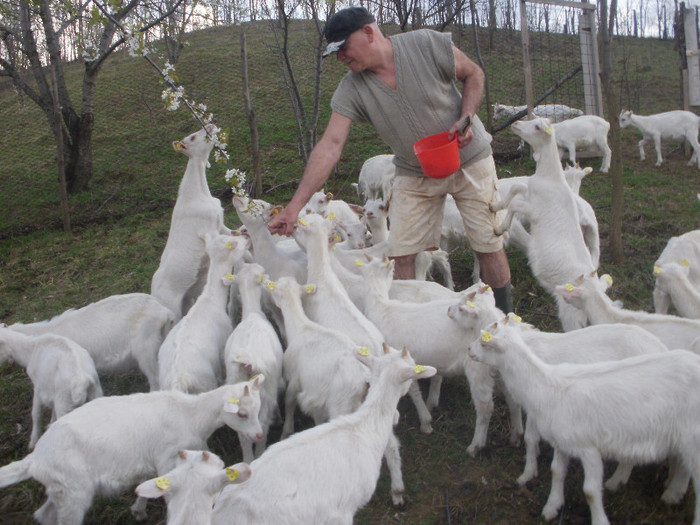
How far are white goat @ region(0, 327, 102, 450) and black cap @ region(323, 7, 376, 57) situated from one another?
9.07 feet

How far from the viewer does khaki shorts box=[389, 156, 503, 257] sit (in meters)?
5.26

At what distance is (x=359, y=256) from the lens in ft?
20.3

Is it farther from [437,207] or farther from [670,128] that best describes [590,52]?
[437,207]

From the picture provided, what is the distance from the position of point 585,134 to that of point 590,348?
763cm

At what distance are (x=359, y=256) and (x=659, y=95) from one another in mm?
14218

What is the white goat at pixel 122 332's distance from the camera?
519cm

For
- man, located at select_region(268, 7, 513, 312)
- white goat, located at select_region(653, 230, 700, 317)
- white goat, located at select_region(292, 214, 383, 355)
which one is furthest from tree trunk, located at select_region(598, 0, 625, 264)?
white goat, located at select_region(292, 214, 383, 355)

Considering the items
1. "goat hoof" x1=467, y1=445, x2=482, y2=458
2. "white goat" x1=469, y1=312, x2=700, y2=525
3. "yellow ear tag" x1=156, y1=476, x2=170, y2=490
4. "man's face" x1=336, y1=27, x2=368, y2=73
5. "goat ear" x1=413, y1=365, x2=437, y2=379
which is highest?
"man's face" x1=336, y1=27, x2=368, y2=73

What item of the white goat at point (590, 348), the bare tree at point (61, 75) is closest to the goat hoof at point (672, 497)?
the white goat at point (590, 348)

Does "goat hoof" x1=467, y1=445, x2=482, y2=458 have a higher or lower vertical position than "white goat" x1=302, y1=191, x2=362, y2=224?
lower

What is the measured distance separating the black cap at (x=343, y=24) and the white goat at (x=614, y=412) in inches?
102

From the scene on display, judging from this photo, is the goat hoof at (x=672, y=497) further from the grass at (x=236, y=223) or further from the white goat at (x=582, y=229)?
the white goat at (x=582, y=229)

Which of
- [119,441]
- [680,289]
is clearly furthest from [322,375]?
[680,289]

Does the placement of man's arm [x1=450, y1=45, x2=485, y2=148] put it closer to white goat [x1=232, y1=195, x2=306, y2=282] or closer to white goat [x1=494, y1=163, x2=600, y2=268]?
white goat [x1=494, y1=163, x2=600, y2=268]
